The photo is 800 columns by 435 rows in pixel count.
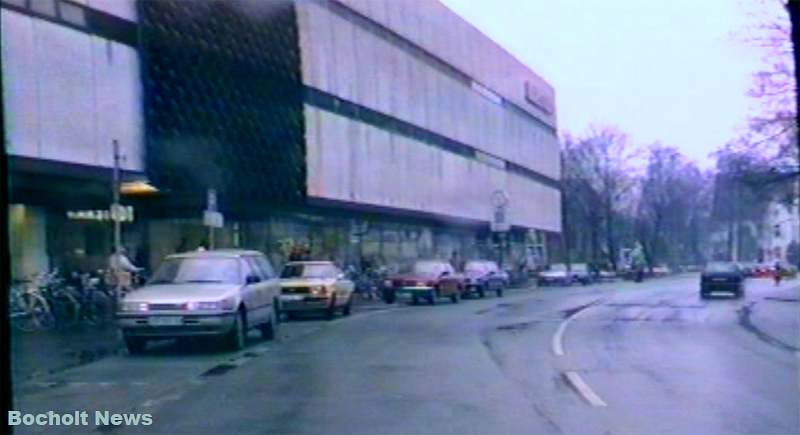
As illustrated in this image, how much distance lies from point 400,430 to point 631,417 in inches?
85.2

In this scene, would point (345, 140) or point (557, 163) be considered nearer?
point (345, 140)

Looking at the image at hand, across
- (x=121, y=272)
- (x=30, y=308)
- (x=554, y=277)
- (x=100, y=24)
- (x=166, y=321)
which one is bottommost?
(x=554, y=277)

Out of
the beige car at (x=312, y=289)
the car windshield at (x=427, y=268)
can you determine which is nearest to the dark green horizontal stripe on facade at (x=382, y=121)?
the car windshield at (x=427, y=268)

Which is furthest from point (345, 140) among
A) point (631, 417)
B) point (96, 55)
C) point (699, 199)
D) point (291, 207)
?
point (699, 199)

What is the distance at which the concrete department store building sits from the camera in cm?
2281

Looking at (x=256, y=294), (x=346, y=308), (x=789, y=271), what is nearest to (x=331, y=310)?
(x=346, y=308)

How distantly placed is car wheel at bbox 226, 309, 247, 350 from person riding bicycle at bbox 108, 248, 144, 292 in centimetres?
309

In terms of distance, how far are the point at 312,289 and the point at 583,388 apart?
50.4ft

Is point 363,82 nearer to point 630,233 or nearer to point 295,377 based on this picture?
point 295,377

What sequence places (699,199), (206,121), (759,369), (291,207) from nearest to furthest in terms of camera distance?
1. (759,369)
2. (206,121)
3. (291,207)
4. (699,199)

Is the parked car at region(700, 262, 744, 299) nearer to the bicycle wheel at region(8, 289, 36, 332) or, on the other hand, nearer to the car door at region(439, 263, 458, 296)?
the car door at region(439, 263, 458, 296)

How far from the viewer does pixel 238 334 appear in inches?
686

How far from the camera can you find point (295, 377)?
13539 millimetres

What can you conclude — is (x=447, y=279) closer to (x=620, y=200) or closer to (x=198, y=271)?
(x=198, y=271)
